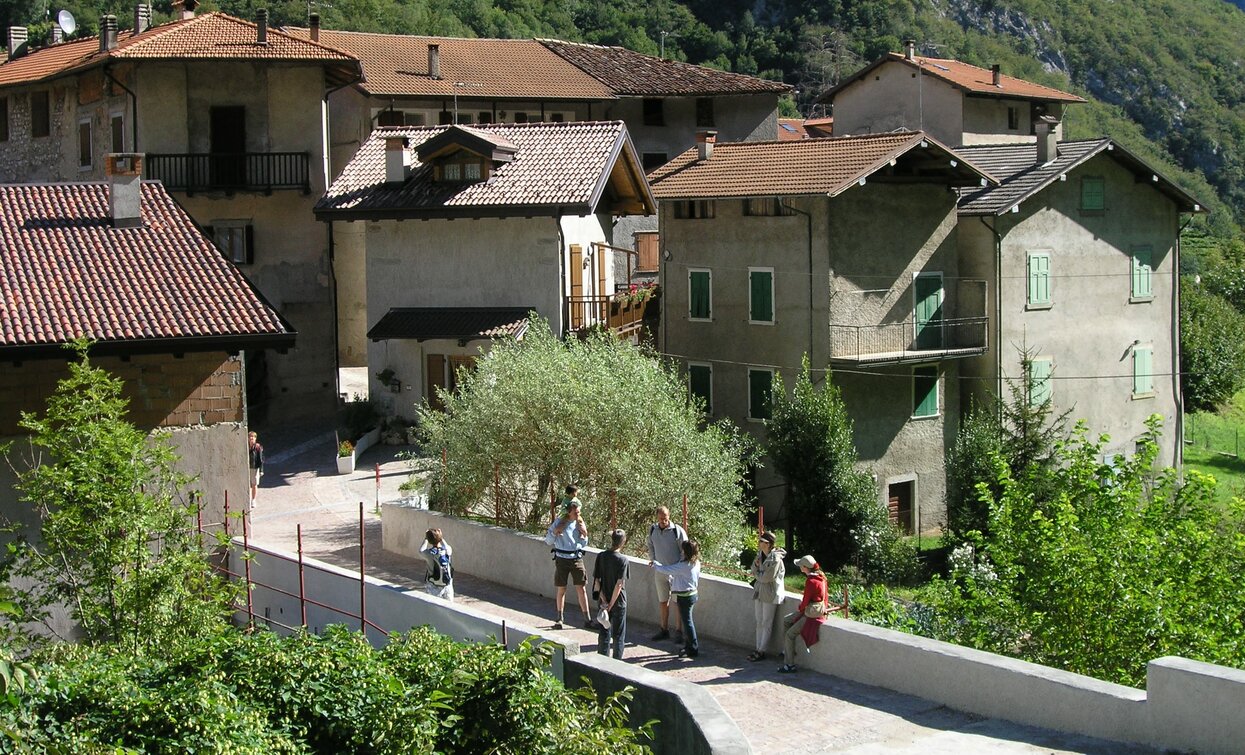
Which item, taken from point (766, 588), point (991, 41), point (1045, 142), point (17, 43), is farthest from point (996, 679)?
point (991, 41)

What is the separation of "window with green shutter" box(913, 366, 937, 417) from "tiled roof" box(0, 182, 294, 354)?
17.0 meters

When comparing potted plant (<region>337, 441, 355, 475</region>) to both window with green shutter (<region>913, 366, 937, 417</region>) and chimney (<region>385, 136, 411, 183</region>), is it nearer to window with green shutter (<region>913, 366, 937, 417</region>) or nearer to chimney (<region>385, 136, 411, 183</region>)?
chimney (<region>385, 136, 411, 183</region>)

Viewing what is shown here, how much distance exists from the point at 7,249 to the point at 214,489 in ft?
14.5

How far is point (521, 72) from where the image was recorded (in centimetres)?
4809

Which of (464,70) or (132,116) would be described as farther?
(464,70)

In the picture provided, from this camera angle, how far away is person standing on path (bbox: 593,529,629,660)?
14.8 m

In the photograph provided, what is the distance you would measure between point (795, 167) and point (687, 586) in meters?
18.4

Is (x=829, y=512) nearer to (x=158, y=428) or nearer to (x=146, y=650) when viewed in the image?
(x=158, y=428)

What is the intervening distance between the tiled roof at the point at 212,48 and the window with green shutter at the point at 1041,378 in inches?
665

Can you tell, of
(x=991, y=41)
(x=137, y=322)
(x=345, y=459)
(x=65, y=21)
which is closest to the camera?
(x=137, y=322)

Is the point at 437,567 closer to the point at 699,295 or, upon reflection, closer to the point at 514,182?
the point at 514,182

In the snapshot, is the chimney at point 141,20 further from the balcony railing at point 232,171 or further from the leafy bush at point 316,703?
the leafy bush at point 316,703

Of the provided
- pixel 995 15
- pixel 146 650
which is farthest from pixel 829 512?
pixel 995 15

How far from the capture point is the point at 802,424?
2867 centimetres
